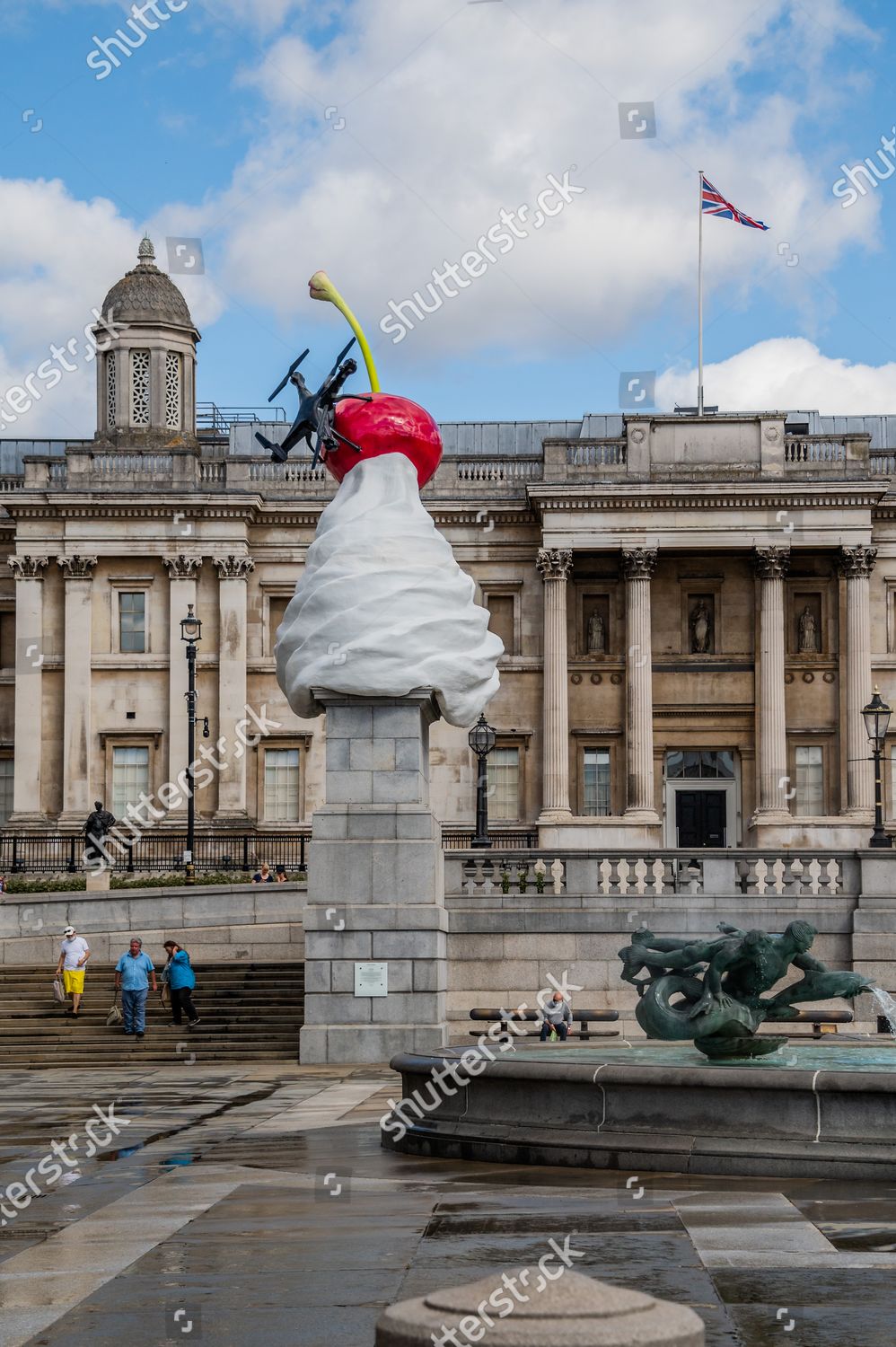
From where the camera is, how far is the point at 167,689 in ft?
200

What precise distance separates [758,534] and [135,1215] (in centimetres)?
4914

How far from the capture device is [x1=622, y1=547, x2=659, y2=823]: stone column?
59.2 meters

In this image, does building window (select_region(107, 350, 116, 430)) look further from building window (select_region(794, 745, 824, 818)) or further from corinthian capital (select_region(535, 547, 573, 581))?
building window (select_region(794, 745, 824, 818))

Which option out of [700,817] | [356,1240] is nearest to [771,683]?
[700,817]

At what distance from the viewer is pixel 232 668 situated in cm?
6075

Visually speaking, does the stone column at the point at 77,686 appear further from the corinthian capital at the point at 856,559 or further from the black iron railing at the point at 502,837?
the corinthian capital at the point at 856,559

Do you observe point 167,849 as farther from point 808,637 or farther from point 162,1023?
point 162,1023

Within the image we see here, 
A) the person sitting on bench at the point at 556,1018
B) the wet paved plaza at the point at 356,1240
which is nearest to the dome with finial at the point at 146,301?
the person sitting on bench at the point at 556,1018

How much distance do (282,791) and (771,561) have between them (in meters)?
16.4

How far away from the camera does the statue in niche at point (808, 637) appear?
6112 centimetres

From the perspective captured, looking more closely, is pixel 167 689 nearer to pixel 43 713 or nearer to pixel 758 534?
pixel 43 713

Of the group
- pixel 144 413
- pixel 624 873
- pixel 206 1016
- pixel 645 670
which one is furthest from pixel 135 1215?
pixel 144 413

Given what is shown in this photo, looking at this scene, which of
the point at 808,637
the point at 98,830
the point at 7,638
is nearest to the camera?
the point at 98,830

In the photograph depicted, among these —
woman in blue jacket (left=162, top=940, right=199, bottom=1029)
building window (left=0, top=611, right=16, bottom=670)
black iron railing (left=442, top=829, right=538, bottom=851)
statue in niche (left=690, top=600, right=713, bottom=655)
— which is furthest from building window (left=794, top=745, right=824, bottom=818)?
woman in blue jacket (left=162, top=940, right=199, bottom=1029)
